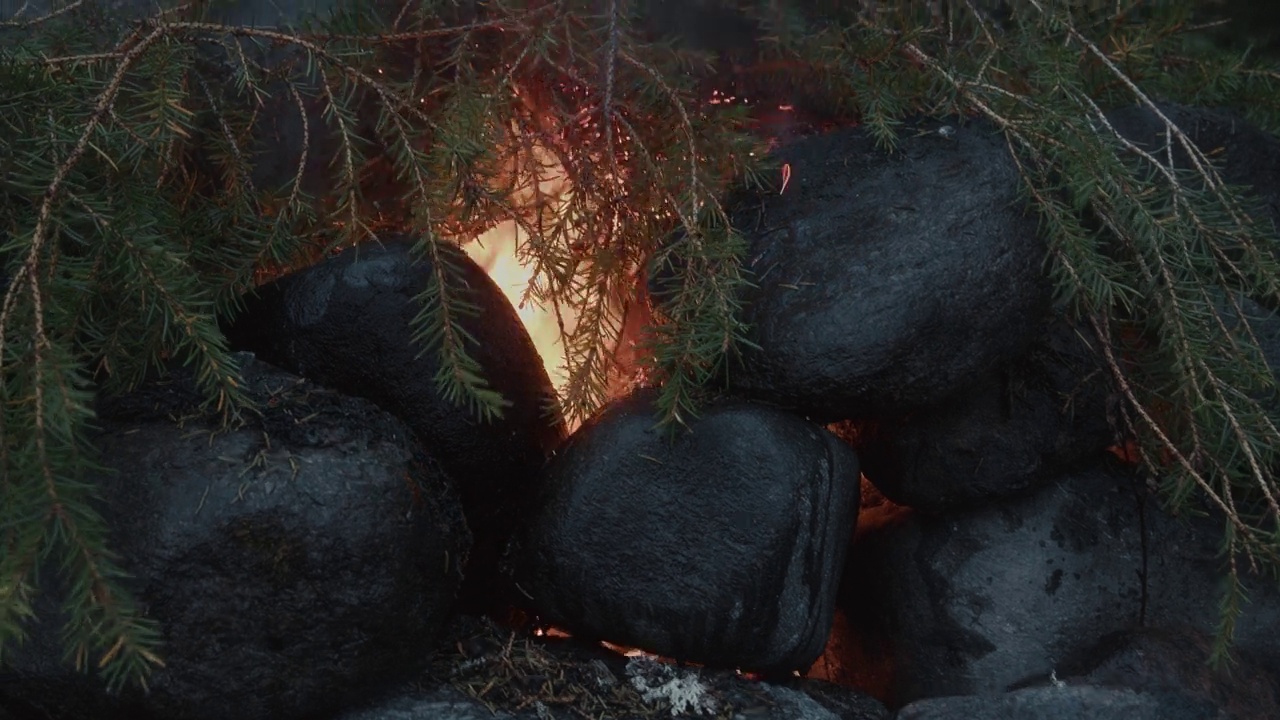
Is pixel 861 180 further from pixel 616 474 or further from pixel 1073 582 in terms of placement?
pixel 1073 582

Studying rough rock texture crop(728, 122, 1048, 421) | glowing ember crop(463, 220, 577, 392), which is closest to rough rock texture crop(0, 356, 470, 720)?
rough rock texture crop(728, 122, 1048, 421)

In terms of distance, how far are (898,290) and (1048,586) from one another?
0.88 m

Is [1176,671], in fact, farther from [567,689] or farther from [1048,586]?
[567,689]

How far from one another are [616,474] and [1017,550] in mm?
1044

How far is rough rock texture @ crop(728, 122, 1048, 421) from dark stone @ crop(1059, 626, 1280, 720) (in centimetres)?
71

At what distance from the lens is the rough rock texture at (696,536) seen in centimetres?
236

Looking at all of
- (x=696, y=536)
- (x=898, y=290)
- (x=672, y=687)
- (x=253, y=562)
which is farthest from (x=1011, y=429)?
(x=253, y=562)

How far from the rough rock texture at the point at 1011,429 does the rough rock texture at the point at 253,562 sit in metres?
1.22

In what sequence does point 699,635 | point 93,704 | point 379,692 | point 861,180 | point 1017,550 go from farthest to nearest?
point 1017,550 → point 861,180 → point 699,635 → point 379,692 → point 93,704

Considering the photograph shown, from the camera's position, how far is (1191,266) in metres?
2.30

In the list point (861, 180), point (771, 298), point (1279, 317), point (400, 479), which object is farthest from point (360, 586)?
point (1279, 317)

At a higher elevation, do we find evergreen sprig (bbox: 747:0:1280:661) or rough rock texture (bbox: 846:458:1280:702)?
evergreen sprig (bbox: 747:0:1280:661)

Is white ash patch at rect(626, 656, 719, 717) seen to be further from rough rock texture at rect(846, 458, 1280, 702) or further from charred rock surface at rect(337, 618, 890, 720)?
rough rock texture at rect(846, 458, 1280, 702)

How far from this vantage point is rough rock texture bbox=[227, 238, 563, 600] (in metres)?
2.44
